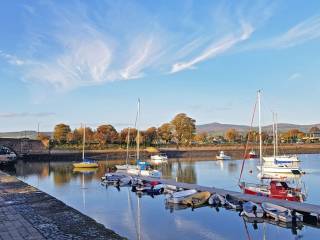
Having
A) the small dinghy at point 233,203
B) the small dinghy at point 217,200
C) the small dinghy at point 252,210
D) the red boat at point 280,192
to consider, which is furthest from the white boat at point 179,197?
the small dinghy at point 252,210

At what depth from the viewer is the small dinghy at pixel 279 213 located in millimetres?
21281

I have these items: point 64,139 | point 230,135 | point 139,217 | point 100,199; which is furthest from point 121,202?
point 230,135

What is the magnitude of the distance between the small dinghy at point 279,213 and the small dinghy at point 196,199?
518 centimetres

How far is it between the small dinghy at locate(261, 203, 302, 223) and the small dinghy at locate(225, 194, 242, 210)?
7.74ft

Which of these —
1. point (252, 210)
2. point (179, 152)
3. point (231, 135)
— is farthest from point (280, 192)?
point (231, 135)

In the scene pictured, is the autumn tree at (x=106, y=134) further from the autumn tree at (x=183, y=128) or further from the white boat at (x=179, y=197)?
the white boat at (x=179, y=197)

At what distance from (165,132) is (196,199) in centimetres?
11385

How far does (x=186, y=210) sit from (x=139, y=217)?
150 inches

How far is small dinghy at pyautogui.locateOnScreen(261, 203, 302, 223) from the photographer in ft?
69.8

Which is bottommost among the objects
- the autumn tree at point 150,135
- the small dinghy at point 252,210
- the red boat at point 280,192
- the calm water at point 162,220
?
the calm water at point 162,220

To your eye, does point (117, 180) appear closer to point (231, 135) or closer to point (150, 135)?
point (150, 135)

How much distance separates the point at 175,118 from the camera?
13750 centimetres

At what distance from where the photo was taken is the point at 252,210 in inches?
914

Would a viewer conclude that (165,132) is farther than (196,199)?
Yes
